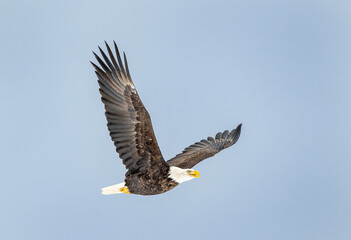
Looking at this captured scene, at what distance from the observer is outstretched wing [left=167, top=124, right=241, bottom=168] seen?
1653cm

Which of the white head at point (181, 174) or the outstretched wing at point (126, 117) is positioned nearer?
the outstretched wing at point (126, 117)

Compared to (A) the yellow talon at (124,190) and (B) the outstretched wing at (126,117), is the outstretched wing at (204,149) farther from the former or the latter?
(B) the outstretched wing at (126,117)

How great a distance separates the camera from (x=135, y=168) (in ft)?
47.0

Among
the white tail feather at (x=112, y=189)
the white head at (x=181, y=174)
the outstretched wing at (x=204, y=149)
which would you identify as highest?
the outstretched wing at (x=204, y=149)

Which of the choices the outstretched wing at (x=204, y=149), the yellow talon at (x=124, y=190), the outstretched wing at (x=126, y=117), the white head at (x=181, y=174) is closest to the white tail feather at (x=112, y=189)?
the yellow talon at (x=124, y=190)

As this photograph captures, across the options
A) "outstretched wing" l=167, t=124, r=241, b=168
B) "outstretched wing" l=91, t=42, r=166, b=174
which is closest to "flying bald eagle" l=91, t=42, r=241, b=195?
"outstretched wing" l=91, t=42, r=166, b=174

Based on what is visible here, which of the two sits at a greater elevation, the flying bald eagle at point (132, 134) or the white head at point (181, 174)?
the flying bald eagle at point (132, 134)

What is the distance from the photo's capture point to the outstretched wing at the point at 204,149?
16.5 metres

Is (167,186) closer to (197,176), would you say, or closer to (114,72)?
(197,176)

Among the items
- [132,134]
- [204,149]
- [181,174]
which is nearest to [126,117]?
[132,134]

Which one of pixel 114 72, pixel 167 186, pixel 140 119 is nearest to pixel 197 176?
pixel 167 186

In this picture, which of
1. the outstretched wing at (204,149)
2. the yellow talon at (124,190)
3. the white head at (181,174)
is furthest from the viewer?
the outstretched wing at (204,149)

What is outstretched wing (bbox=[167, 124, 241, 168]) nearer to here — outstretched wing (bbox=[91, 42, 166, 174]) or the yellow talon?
the yellow talon

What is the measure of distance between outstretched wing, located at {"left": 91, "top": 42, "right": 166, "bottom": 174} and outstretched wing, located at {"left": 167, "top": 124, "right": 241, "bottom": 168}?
7.44 feet
